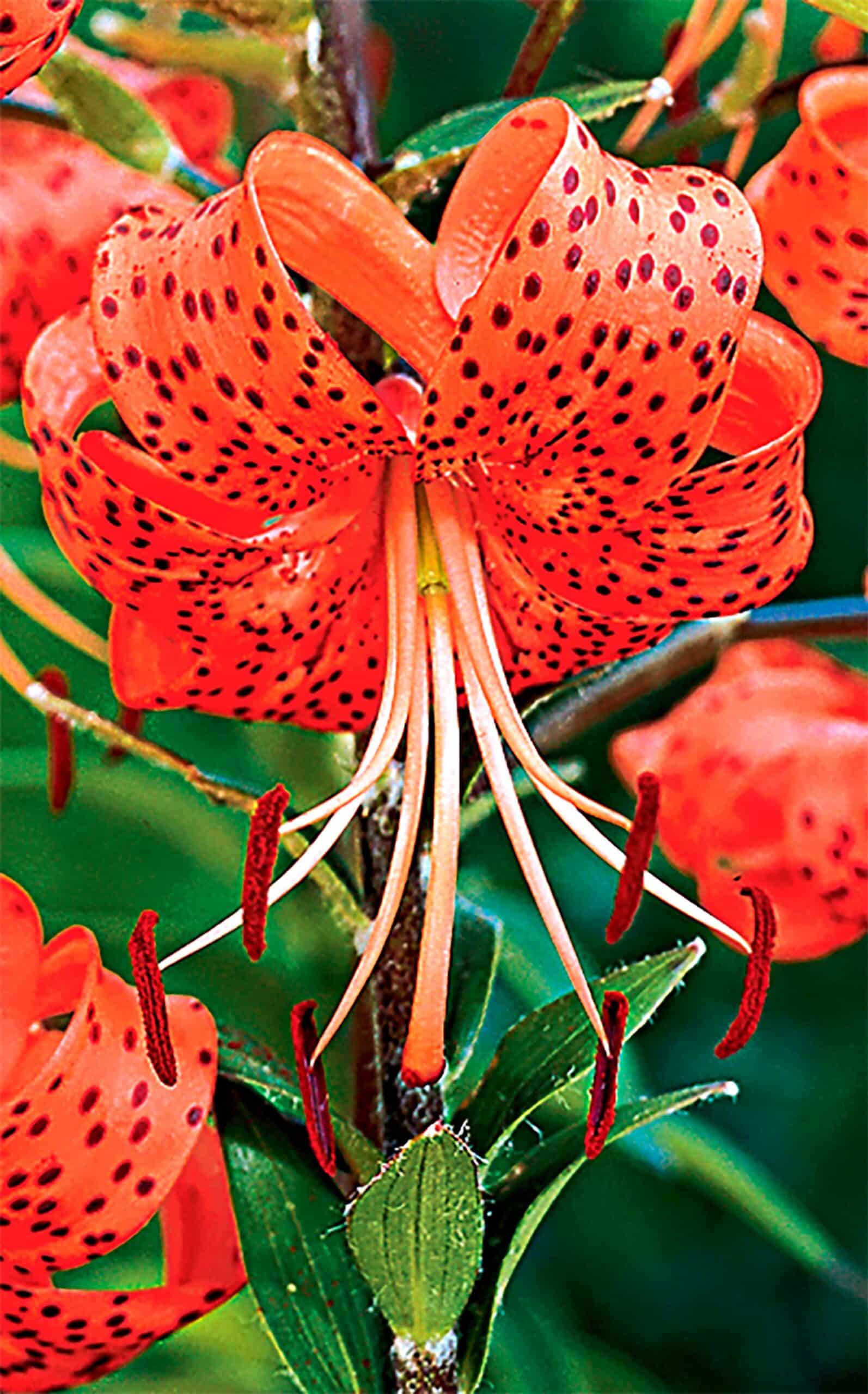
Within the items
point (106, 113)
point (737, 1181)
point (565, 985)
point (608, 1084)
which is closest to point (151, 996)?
point (608, 1084)

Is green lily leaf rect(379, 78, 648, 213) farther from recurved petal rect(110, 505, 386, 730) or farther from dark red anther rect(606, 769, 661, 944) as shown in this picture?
dark red anther rect(606, 769, 661, 944)

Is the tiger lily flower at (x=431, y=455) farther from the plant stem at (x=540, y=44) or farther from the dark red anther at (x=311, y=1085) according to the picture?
the plant stem at (x=540, y=44)

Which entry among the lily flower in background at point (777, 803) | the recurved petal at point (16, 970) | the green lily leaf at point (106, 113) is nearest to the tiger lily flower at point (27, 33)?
the green lily leaf at point (106, 113)

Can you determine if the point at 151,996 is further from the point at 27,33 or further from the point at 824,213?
the point at 824,213

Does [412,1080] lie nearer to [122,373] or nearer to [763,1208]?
[122,373]

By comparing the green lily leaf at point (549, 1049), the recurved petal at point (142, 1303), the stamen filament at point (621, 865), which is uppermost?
the stamen filament at point (621, 865)
